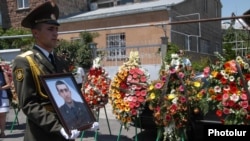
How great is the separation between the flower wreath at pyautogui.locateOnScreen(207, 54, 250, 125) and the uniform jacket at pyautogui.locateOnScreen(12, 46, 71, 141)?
2.28m

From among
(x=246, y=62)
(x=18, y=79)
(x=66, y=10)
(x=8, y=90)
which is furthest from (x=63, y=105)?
(x=66, y=10)

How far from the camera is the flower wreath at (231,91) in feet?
13.9

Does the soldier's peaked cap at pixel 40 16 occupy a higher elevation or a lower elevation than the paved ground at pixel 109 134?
higher

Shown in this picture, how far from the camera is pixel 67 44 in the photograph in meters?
15.8

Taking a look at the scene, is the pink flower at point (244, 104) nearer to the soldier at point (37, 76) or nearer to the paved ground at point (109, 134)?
the soldier at point (37, 76)

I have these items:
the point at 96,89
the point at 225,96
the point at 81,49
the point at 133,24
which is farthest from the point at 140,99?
the point at 133,24

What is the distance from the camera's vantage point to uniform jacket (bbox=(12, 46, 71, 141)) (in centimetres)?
251

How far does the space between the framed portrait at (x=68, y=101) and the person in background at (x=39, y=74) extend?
0.06m

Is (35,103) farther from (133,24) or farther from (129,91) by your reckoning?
(133,24)

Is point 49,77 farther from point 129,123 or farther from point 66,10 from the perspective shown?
point 66,10

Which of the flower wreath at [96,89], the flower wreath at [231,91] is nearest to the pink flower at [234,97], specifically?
the flower wreath at [231,91]

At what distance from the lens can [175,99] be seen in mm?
4996

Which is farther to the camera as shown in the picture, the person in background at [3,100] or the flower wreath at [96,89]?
the person in background at [3,100]

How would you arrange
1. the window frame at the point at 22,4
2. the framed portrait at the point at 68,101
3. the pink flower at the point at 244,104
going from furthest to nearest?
the window frame at the point at 22,4 < the pink flower at the point at 244,104 < the framed portrait at the point at 68,101
